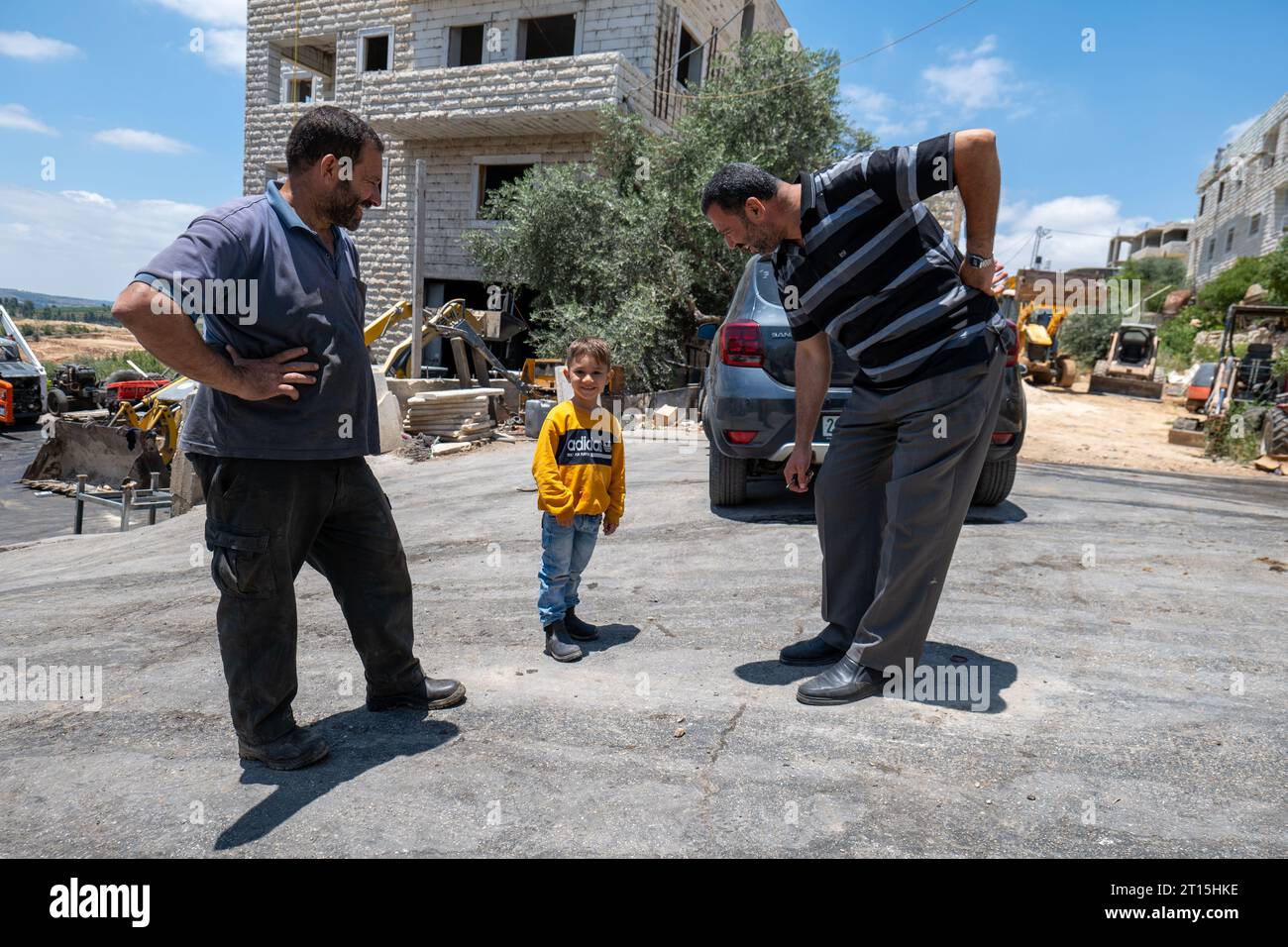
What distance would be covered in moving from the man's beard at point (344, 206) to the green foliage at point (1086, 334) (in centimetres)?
3424

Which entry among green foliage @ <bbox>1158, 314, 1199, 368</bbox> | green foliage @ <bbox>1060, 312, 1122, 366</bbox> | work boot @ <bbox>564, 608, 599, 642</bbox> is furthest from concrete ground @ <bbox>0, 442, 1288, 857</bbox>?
green foliage @ <bbox>1158, 314, 1199, 368</bbox>

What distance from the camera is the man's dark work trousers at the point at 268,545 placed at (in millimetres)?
2461

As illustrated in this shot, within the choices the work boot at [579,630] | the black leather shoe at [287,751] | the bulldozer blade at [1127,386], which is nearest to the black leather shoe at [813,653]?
the work boot at [579,630]

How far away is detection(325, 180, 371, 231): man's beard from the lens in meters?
2.57

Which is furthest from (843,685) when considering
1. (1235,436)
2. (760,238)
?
(1235,436)

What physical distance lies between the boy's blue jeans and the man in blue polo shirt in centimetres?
109

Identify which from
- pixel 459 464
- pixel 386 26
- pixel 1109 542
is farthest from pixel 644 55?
pixel 1109 542

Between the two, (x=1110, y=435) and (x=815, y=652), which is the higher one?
(x=1110, y=435)

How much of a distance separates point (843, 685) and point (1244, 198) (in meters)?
52.1

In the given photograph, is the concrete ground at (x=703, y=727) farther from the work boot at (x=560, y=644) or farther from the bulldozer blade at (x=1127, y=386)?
the bulldozer blade at (x=1127, y=386)

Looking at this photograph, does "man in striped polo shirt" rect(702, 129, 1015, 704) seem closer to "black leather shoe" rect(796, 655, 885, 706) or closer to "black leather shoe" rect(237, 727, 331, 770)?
"black leather shoe" rect(796, 655, 885, 706)

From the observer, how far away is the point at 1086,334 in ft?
107

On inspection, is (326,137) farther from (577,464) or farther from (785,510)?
(785,510)
